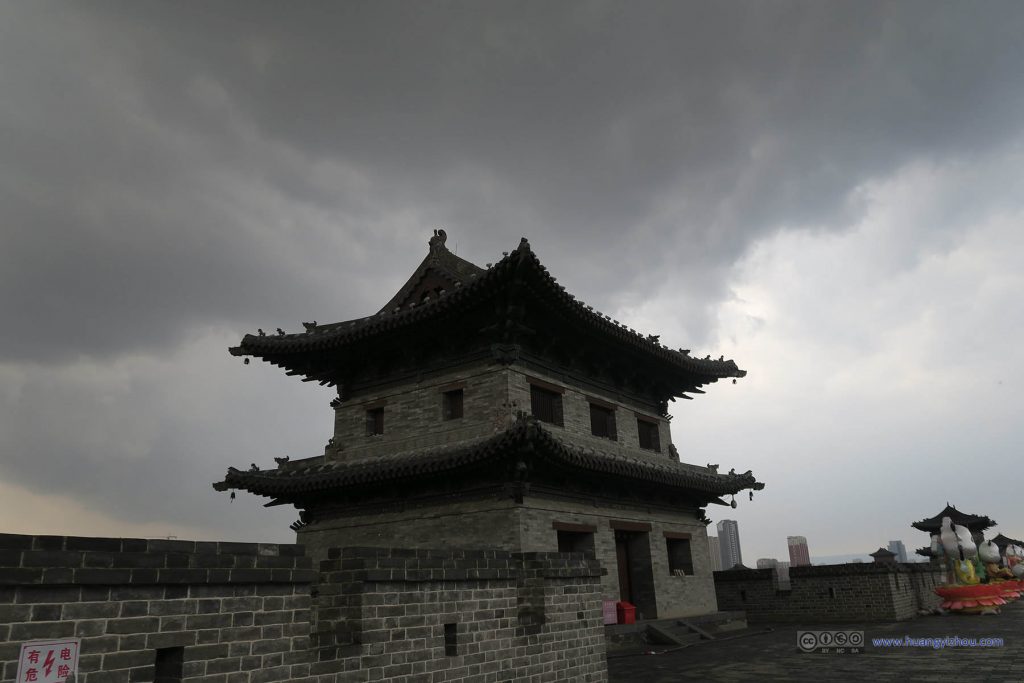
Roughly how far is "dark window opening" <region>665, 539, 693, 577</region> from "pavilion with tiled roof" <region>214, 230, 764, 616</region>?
0.04 metres

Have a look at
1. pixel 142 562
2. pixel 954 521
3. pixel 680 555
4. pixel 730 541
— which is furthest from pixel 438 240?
pixel 730 541

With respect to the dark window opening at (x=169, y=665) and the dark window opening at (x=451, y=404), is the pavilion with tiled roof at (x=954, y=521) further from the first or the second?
the dark window opening at (x=169, y=665)

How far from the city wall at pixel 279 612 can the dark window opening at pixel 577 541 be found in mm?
5431

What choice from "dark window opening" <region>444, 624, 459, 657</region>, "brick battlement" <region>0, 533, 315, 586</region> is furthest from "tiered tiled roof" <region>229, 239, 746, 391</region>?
"brick battlement" <region>0, 533, 315, 586</region>

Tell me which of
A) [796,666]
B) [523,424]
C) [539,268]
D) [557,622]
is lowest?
[796,666]

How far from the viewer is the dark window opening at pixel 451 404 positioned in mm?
16609

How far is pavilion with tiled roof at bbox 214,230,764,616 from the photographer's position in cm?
1462

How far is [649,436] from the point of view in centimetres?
2089

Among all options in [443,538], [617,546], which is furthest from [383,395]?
[617,546]

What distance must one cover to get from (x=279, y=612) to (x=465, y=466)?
302 inches

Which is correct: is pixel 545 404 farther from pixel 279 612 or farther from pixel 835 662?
pixel 279 612

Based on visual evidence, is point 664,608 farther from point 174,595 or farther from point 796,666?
point 174,595

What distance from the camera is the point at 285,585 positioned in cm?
657

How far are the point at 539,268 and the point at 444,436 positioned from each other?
16.4 feet
